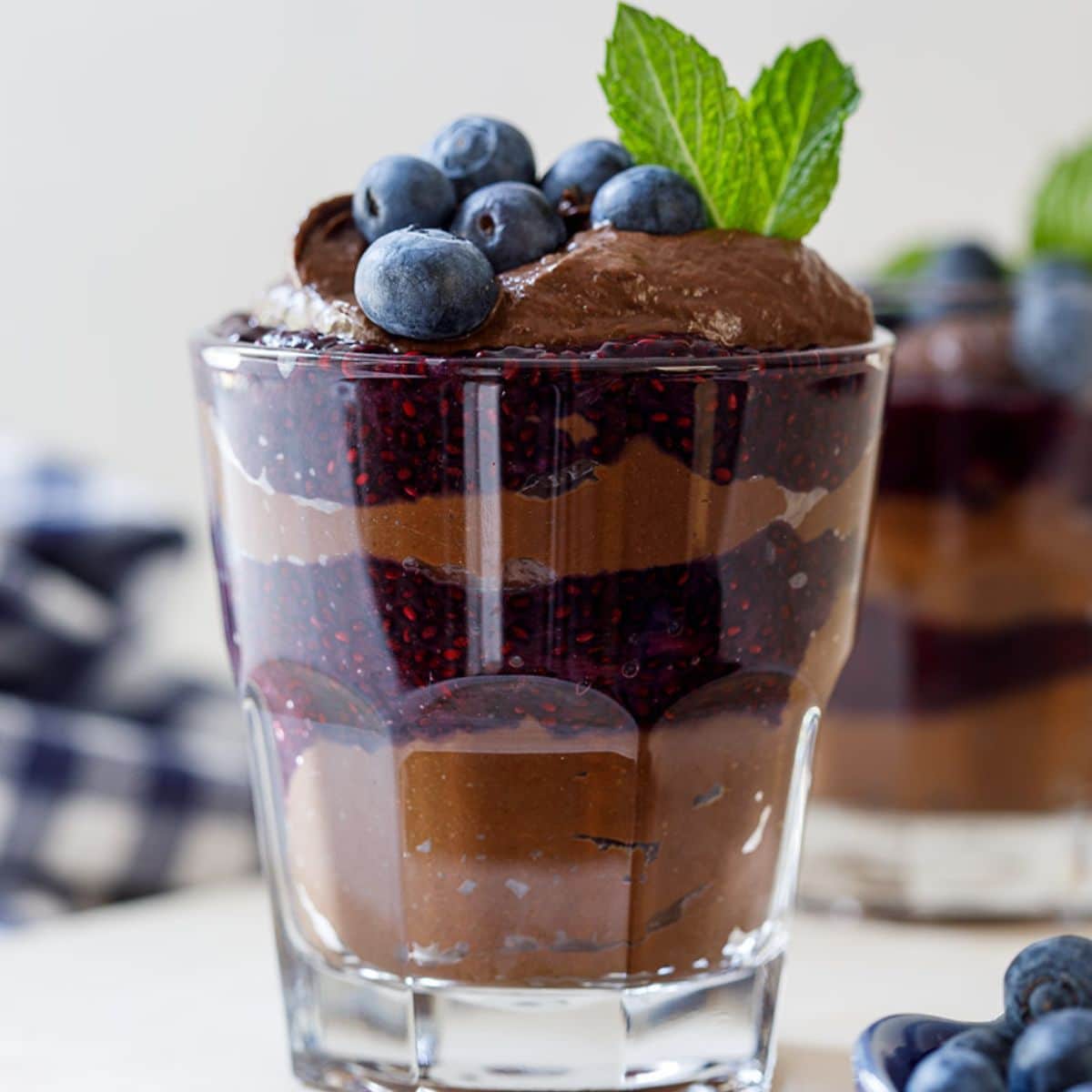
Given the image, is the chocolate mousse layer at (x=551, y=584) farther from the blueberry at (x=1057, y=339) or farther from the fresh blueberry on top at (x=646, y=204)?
the blueberry at (x=1057, y=339)

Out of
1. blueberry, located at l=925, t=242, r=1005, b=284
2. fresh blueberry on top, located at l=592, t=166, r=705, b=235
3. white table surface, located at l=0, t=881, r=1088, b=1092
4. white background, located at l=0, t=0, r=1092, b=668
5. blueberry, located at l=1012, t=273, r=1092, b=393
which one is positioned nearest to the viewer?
fresh blueberry on top, located at l=592, t=166, r=705, b=235

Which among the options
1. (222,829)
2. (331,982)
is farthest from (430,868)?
(222,829)

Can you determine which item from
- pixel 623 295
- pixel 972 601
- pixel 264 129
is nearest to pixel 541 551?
pixel 623 295

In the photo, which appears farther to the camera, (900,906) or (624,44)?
(900,906)

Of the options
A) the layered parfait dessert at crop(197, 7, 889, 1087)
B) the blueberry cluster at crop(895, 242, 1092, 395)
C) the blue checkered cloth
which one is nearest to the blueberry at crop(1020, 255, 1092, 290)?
the blueberry cluster at crop(895, 242, 1092, 395)

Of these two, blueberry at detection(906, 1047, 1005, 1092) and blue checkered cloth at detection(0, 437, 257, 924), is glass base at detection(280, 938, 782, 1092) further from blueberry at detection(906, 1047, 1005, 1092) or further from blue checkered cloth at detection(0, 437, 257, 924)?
blue checkered cloth at detection(0, 437, 257, 924)

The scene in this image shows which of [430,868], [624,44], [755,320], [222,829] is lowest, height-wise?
[222,829]

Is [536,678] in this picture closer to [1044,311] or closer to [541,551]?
[541,551]

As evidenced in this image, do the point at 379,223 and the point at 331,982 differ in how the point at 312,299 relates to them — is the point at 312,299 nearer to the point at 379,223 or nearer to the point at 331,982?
the point at 379,223
